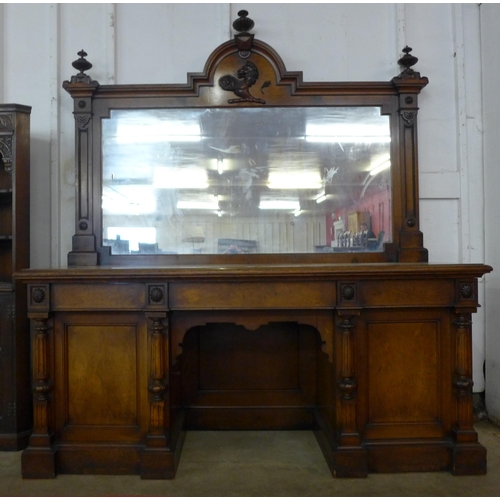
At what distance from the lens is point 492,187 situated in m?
2.86

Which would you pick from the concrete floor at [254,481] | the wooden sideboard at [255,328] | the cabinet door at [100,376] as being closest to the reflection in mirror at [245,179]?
the wooden sideboard at [255,328]

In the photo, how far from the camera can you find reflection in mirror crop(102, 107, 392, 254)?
2793 mm

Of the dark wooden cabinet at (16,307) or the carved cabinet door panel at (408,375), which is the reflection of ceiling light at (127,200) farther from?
the carved cabinet door panel at (408,375)

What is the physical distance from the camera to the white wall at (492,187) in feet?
9.22

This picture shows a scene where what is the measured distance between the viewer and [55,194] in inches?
114

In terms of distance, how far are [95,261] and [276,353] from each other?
1351 mm

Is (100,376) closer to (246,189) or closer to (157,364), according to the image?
(157,364)

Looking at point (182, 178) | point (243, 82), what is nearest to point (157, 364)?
point (182, 178)

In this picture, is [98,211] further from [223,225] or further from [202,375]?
[202,375]

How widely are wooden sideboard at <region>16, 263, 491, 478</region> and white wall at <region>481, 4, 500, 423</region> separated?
0.83 meters

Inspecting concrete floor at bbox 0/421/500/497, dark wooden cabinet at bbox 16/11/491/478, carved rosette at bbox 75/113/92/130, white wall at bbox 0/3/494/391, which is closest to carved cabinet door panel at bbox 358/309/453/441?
concrete floor at bbox 0/421/500/497

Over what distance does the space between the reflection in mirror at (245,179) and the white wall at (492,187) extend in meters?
0.73

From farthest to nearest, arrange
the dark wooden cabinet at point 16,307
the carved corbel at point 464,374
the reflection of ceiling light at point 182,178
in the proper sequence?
the reflection of ceiling light at point 182,178
the dark wooden cabinet at point 16,307
the carved corbel at point 464,374

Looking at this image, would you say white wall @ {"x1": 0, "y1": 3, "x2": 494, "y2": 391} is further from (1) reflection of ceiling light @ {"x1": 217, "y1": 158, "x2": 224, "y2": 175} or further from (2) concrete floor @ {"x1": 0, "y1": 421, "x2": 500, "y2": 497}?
(2) concrete floor @ {"x1": 0, "y1": 421, "x2": 500, "y2": 497}
